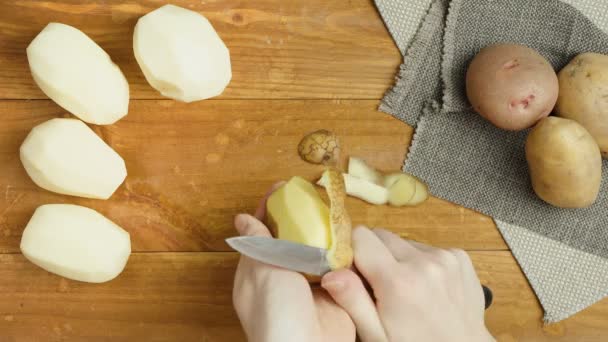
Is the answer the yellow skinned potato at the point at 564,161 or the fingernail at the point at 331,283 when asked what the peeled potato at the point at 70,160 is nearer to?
the fingernail at the point at 331,283

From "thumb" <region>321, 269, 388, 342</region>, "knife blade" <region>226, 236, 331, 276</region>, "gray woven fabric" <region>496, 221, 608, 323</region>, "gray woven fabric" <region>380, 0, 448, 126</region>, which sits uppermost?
"gray woven fabric" <region>380, 0, 448, 126</region>

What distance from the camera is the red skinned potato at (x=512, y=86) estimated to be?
104 centimetres

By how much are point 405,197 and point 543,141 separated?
24 centimetres

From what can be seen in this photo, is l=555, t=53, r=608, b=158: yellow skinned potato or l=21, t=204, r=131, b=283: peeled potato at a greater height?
l=555, t=53, r=608, b=158: yellow skinned potato

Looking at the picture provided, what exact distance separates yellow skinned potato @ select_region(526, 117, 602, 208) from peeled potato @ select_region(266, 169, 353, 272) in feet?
1.16

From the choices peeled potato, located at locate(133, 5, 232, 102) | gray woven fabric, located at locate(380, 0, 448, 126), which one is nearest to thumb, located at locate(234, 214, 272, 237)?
peeled potato, located at locate(133, 5, 232, 102)

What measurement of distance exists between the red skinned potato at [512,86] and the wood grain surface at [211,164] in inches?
6.1

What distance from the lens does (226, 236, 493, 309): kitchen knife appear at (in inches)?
34.8

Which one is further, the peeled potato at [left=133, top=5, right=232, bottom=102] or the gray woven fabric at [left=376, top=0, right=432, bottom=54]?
the gray woven fabric at [left=376, top=0, right=432, bottom=54]

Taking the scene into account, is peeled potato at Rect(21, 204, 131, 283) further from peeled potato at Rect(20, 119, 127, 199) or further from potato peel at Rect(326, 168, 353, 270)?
Answer: potato peel at Rect(326, 168, 353, 270)

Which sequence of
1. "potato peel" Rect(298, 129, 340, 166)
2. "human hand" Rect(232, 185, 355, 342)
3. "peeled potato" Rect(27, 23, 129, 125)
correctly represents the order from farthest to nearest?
"potato peel" Rect(298, 129, 340, 166) < "peeled potato" Rect(27, 23, 129, 125) < "human hand" Rect(232, 185, 355, 342)

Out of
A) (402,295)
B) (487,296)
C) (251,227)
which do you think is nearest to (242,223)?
(251,227)

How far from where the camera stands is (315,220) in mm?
911

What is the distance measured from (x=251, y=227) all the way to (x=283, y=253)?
0.07m
